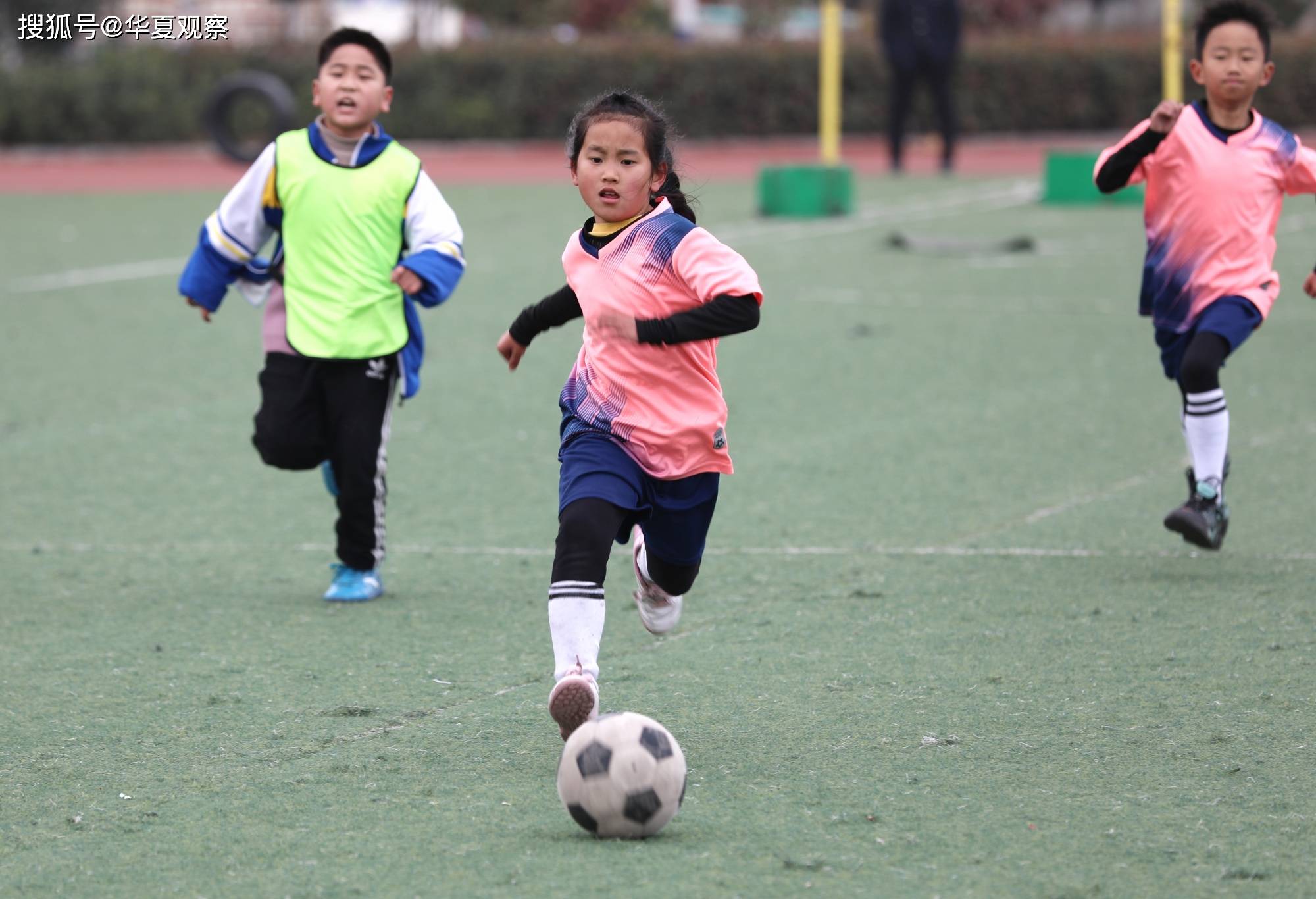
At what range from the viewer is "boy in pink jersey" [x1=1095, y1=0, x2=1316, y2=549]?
6176mm

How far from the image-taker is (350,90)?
574 centimetres

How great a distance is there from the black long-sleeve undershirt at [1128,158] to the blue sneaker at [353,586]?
8.86 ft

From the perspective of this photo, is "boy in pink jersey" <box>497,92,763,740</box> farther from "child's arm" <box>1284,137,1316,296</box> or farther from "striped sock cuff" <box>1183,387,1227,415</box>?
"child's arm" <box>1284,137,1316,296</box>

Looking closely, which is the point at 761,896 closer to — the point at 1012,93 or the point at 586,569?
the point at 586,569

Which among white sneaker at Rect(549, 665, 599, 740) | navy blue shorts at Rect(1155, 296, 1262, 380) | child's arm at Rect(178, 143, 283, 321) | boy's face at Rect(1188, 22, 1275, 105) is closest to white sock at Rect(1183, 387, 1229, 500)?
navy blue shorts at Rect(1155, 296, 1262, 380)

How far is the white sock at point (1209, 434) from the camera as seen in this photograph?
20.2 ft

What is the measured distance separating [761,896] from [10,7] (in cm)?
3129

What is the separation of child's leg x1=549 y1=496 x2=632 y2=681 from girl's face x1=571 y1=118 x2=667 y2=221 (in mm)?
706

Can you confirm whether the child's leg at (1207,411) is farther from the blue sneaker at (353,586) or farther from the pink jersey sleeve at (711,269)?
the blue sneaker at (353,586)

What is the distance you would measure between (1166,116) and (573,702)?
3.16 m

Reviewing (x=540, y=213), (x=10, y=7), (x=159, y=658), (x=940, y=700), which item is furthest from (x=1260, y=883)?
(x=10, y=7)

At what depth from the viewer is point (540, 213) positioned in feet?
60.3

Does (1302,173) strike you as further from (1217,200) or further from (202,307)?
(202,307)

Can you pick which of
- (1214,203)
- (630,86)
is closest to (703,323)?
(1214,203)
